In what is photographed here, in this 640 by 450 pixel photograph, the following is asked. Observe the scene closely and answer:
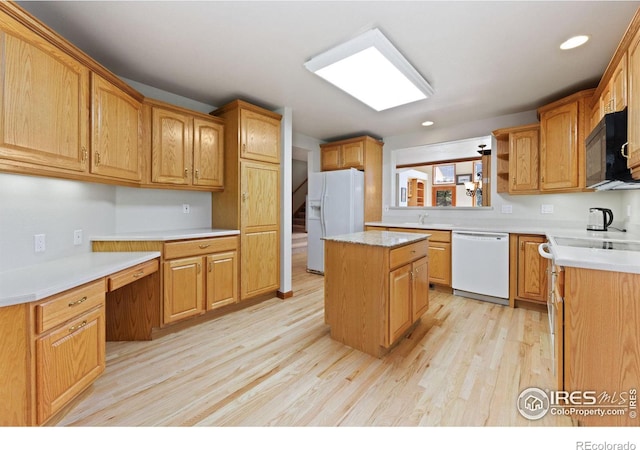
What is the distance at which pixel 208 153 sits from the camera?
9.55 ft

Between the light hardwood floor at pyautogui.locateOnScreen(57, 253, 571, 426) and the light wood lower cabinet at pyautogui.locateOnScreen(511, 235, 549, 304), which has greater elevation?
the light wood lower cabinet at pyautogui.locateOnScreen(511, 235, 549, 304)

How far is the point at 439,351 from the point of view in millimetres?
2107

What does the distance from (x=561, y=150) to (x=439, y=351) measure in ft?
8.43

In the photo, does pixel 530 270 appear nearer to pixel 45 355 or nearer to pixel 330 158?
A: pixel 330 158

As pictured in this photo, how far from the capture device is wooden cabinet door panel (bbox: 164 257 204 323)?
7.67ft

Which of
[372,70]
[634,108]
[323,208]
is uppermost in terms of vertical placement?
[372,70]

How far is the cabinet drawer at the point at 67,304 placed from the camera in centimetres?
124

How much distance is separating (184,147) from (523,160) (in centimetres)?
387

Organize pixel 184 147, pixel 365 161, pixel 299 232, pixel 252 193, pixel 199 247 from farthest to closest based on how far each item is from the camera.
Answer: pixel 299 232 → pixel 365 161 → pixel 252 193 → pixel 184 147 → pixel 199 247

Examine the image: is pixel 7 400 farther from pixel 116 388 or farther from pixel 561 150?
pixel 561 150

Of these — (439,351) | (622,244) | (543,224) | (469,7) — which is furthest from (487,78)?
(439,351)

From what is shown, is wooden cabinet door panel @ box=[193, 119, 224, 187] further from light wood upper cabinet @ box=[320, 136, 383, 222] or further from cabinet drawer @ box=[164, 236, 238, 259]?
light wood upper cabinet @ box=[320, 136, 383, 222]

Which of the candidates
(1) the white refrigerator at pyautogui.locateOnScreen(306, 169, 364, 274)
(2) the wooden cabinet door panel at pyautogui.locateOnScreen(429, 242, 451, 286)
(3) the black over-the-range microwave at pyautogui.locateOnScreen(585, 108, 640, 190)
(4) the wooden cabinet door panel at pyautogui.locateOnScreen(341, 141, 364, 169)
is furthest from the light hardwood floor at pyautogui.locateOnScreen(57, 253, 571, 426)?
(4) the wooden cabinet door panel at pyautogui.locateOnScreen(341, 141, 364, 169)

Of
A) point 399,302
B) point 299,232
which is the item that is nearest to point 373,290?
point 399,302
